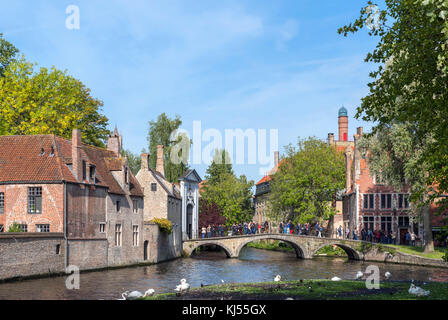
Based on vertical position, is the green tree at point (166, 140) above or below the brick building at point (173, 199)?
above

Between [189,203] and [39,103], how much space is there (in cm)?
2275

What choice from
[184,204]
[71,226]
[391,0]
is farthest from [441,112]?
[184,204]

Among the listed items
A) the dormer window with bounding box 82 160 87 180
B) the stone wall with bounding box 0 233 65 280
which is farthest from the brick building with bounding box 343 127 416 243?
the stone wall with bounding box 0 233 65 280

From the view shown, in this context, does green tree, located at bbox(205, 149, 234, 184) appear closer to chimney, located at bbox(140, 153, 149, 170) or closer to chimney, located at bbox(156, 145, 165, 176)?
chimney, located at bbox(156, 145, 165, 176)

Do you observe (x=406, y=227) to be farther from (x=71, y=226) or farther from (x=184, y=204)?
(x=71, y=226)

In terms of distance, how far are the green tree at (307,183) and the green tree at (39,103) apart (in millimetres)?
24340

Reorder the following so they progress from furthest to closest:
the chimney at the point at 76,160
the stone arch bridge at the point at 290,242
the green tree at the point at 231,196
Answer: the green tree at the point at 231,196 < the stone arch bridge at the point at 290,242 < the chimney at the point at 76,160

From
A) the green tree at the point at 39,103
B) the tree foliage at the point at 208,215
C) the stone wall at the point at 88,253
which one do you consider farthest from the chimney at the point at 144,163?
the tree foliage at the point at 208,215

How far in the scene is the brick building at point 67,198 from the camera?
118 feet

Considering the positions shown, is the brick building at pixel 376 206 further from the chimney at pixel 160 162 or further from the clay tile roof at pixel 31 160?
the clay tile roof at pixel 31 160

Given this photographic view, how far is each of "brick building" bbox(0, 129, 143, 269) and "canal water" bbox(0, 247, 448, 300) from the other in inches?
83.7

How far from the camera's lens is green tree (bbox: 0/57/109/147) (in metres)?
43.3

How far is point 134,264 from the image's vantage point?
4316 centimetres
